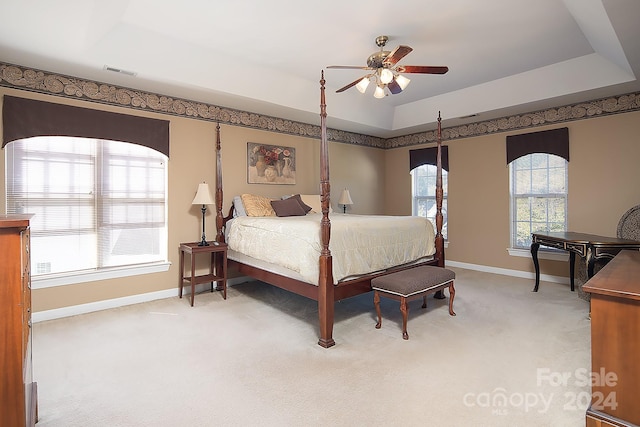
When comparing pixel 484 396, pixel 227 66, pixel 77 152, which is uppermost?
pixel 227 66

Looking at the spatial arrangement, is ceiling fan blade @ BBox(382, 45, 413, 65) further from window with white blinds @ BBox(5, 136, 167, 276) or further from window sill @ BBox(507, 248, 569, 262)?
window sill @ BBox(507, 248, 569, 262)

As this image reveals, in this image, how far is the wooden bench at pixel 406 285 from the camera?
2.84m

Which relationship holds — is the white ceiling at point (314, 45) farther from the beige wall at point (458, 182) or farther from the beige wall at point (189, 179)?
the beige wall at point (458, 182)

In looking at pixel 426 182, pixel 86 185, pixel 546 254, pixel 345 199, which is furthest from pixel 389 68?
pixel 546 254

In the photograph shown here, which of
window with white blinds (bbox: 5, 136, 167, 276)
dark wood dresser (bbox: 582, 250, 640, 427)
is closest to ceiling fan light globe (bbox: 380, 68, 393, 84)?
dark wood dresser (bbox: 582, 250, 640, 427)

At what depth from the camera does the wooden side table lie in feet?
12.6

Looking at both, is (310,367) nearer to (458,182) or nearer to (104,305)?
(104,305)

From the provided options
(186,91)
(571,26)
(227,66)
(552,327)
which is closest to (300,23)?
(227,66)

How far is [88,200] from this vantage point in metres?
3.65

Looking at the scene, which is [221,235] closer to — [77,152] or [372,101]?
[77,152]

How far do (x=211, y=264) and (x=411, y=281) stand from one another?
9.06 feet

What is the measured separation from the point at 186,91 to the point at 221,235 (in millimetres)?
1860

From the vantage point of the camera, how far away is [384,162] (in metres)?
7.00

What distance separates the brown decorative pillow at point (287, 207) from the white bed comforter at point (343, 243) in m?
0.61
